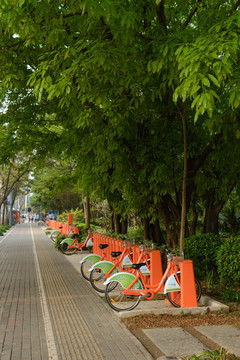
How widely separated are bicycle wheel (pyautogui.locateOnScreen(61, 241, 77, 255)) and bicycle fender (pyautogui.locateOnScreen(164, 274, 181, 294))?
11.1 meters

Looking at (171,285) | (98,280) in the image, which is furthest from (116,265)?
(171,285)

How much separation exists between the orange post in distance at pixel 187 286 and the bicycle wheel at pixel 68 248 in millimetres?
11170

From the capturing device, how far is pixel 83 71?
7652mm

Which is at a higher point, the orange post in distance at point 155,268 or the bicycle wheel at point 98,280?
the orange post in distance at point 155,268

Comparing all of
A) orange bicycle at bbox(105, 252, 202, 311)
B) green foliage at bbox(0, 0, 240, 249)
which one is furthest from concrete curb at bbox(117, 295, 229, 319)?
green foliage at bbox(0, 0, 240, 249)

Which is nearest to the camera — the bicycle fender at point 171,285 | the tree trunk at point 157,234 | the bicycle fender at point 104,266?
the bicycle fender at point 171,285

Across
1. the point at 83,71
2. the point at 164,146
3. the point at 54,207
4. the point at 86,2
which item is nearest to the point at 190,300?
the point at 164,146

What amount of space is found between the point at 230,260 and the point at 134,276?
7.17 feet

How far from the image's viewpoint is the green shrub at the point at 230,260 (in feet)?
27.2

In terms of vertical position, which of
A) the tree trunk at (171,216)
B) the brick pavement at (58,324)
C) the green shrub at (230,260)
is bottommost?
the brick pavement at (58,324)

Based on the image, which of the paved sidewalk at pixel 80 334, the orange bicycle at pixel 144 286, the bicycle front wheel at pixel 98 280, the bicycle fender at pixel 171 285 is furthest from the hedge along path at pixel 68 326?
the bicycle fender at pixel 171 285

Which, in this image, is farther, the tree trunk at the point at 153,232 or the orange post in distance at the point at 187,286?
Result: the tree trunk at the point at 153,232

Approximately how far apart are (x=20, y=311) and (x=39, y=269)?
20.7 ft

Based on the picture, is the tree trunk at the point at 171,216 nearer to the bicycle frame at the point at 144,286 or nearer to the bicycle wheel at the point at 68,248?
the bicycle frame at the point at 144,286
